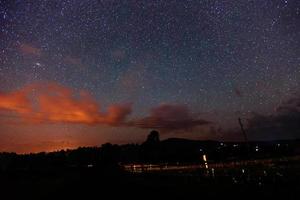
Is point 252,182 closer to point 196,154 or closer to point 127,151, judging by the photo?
point 196,154

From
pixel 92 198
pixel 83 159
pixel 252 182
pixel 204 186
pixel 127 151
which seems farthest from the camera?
pixel 127 151

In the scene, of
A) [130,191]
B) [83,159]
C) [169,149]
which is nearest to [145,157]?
[169,149]

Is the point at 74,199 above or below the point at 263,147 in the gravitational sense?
below

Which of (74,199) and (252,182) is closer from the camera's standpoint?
(252,182)

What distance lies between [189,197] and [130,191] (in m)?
7.07

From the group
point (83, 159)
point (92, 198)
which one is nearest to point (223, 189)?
point (92, 198)

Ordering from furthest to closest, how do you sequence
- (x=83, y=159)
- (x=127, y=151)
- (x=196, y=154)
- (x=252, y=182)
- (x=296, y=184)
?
(x=127, y=151) < (x=83, y=159) < (x=196, y=154) < (x=252, y=182) < (x=296, y=184)

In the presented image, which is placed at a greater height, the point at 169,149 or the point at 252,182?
the point at 169,149

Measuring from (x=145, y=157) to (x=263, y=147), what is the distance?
39257 millimetres

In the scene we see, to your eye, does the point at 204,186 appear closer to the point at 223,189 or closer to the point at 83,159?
the point at 223,189

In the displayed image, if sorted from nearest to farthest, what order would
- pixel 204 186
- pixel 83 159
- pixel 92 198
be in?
1. pixel 204 186
2. pixel 92 198
3. pixel 83 159

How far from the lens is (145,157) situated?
116 metres

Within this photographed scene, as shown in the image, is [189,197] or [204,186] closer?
[189,197]

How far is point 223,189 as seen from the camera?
21.3 m
